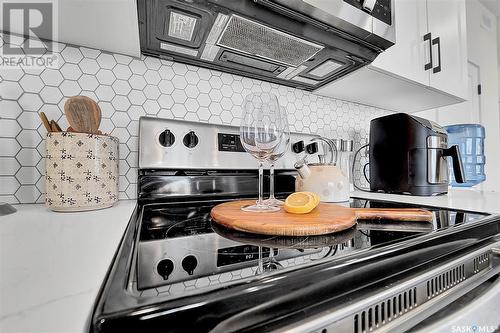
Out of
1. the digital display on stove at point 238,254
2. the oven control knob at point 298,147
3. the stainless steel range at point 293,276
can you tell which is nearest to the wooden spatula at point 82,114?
the stainless steel range at point 293,276

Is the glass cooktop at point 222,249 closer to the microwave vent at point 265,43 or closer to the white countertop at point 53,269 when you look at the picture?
the white countertop at point 53,269

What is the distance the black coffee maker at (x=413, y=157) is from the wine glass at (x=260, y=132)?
2.18ft

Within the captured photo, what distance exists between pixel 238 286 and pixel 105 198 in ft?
1.66

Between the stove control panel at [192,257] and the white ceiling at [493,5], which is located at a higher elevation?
the white ceiling at [493,5]

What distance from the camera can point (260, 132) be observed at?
0.60 metres

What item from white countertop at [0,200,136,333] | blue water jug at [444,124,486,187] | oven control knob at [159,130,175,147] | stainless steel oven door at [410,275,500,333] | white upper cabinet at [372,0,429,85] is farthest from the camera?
blue water jug at [444,124,486,187]

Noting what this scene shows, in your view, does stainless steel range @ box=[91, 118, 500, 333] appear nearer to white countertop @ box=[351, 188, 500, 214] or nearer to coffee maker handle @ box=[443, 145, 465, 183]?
white countertop @ box=[351, 188, 500, 214]

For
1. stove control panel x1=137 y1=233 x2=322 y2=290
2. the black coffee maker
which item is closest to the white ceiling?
the black coffee maker

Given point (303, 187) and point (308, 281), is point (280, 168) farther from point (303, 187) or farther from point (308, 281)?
point (308, 281)

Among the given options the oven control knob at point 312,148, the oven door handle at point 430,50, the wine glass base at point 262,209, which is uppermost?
the oven door handle at point 430,50

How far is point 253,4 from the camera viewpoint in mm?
619

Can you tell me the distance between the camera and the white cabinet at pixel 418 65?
948 millimetres

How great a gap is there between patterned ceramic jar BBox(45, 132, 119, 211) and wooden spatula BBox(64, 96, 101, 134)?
0.05 metres

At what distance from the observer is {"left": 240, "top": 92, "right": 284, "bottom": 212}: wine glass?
1.92ft
